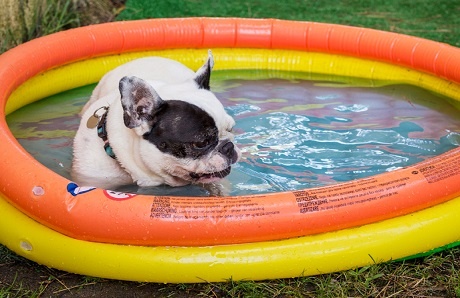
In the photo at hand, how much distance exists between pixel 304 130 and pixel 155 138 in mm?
1754

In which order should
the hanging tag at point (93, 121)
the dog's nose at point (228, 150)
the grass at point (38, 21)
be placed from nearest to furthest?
the dog's nose at point (228, 150), the hanging tag at point (93, 121), the grass at point (38, 21)

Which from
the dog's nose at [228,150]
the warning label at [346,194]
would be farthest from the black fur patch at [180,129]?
the warning label at [346,194]

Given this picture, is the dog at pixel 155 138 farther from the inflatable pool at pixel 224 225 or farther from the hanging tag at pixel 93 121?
the inflatable pool at pixel 224 225

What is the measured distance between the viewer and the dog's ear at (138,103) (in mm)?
3414

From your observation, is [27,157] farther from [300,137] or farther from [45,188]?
[300,137]

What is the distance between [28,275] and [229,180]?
57.0 inches

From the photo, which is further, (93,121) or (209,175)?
(93,121)

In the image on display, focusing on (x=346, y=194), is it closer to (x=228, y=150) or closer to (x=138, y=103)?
(x=228, y=150)

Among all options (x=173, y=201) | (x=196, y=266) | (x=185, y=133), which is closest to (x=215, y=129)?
(x=185, y=133)

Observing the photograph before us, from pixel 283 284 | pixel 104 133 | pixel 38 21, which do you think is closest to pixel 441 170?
pixel 283 284

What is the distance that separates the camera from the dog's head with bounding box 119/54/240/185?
350 centimetres

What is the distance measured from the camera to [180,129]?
140 inches

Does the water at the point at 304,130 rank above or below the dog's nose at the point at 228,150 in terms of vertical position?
below

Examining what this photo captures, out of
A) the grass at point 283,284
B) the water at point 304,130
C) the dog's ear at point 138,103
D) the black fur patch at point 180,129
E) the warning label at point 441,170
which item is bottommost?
the water at point 304,130
